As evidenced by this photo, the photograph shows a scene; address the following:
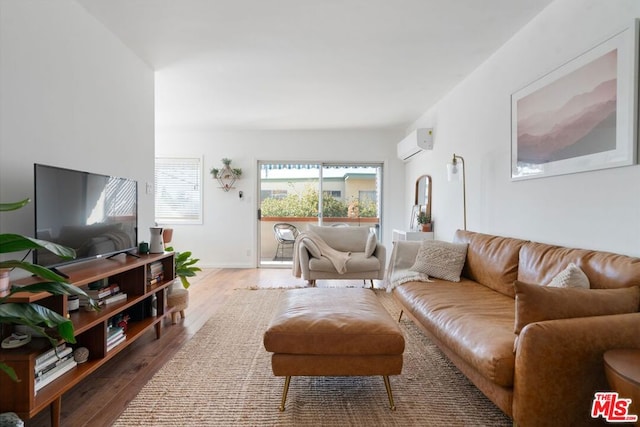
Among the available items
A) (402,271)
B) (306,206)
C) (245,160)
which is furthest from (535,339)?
(245,160)

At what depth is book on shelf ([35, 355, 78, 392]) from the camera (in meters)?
1.50

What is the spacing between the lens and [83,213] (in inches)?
78.4

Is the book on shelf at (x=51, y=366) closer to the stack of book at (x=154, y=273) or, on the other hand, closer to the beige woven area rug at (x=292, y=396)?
the beige woven area rug at (x=292, y=396)

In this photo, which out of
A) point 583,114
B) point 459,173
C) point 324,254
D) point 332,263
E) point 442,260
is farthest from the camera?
point 324,254

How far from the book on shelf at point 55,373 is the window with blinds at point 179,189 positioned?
415cm

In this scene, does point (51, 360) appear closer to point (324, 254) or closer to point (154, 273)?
point (154, 273)

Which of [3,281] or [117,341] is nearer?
[3,281]

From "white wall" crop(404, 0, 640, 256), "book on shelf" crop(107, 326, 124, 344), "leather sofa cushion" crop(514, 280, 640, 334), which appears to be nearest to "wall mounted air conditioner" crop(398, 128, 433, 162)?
"white wall" crop(404, 0, 640, 256)

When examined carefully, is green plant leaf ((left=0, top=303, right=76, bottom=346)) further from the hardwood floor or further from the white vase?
the hardwood floor

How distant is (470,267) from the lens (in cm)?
274

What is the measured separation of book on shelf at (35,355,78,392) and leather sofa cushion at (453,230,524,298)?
2653 mm

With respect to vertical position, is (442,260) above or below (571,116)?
below

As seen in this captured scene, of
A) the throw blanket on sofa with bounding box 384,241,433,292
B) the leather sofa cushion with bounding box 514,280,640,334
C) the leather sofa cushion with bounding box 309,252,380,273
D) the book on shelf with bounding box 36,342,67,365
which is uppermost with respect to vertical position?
the leather sofa cushion with bounding box 514,280,640,334

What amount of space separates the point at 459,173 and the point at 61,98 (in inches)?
137
